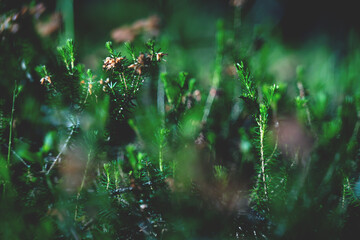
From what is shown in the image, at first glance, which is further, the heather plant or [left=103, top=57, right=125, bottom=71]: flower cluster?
[left=103, top=57, right=125, bottom=71]: flower cluster

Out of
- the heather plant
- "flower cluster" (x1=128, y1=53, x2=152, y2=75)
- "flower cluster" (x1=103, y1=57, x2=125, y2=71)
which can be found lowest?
the heather plant

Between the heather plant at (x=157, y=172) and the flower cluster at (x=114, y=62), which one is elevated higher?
the flower cluster at (x=114, y=62)

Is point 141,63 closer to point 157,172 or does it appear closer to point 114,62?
point 114,62

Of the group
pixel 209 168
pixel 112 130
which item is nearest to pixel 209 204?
pixel 209 168

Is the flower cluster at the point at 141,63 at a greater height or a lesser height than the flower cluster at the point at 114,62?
greater

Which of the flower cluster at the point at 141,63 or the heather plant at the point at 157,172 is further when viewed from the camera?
the flower cluster at the point at 141,63

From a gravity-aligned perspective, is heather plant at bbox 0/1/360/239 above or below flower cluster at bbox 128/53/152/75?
below

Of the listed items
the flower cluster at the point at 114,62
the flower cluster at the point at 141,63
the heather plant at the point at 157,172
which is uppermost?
the flower cluster at the point at 141,63

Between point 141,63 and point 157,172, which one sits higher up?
point 141,63

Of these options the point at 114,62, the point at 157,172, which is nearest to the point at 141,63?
the point at 114,62

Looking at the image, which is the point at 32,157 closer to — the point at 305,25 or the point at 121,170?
the point at 121,170

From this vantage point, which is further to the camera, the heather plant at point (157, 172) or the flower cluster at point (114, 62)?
A: the flower cluster at point (114, 62)
